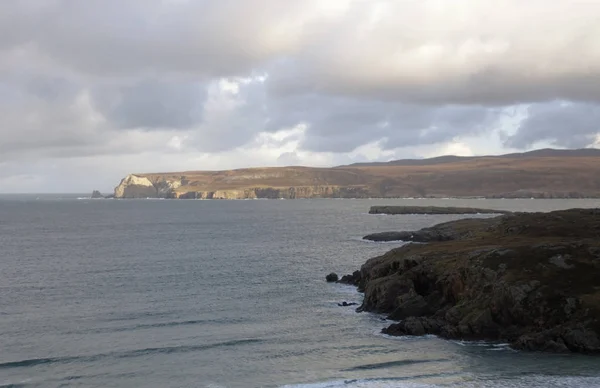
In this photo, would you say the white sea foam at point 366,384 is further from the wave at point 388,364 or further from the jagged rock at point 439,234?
the jagged rock at point 439,234

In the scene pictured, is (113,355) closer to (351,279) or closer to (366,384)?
(366,384)

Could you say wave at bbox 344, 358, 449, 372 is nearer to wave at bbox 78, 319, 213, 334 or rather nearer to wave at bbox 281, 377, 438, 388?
wave at bbox 281, 377, 438, 388

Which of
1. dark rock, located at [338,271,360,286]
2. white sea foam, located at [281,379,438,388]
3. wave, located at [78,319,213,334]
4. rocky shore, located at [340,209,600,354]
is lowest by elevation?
white sea foam, located at [281,379,438,388]

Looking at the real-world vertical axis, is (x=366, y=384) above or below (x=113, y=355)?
below

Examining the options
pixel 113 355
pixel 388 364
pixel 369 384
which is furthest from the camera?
pixel 113 355

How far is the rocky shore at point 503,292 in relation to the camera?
47981 millimetres

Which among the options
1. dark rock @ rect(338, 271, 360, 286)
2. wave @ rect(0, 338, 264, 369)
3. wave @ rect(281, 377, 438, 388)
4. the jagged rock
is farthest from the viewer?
the jagged rock

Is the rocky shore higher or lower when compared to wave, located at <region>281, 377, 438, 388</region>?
higher

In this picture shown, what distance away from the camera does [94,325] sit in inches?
2266

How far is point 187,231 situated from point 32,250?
54.1 meters

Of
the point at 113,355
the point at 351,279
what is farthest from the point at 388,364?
the point at 351,279

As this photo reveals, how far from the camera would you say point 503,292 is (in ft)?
173

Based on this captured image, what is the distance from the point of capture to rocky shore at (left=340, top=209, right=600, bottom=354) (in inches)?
1889

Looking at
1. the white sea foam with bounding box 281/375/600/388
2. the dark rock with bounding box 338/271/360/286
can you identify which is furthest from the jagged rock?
the white sea foam with bounding box 281/375/600/388
